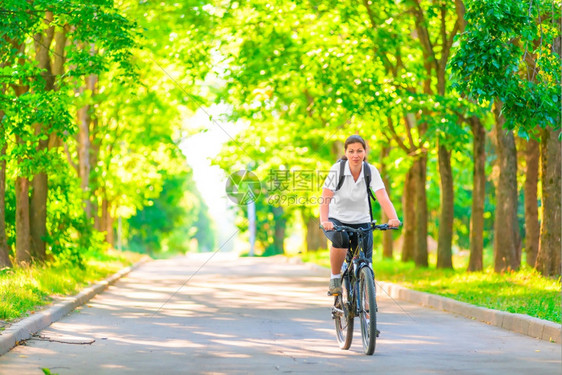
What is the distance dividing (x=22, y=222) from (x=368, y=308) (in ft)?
35.1

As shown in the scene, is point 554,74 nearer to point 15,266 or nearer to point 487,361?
point 487,361

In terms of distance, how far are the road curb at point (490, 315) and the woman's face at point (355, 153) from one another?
116 inches

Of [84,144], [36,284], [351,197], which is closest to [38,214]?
[36,284]

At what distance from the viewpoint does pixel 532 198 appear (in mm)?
20266

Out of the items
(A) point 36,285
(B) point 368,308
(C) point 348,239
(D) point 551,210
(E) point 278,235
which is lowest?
(E) point 278,235

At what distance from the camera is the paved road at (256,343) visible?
→ 7.58 metres

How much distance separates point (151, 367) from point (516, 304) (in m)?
6.36

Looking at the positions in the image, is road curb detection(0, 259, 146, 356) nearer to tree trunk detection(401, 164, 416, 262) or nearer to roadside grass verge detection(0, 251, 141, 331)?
roadside grass verge detection(0, 251, 141, 331)

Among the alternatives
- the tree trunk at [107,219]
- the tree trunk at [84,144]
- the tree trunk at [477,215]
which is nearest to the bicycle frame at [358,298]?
the tree trunk at [477,215]

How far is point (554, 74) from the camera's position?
36.0ft

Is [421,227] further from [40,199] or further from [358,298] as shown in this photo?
[358,298]

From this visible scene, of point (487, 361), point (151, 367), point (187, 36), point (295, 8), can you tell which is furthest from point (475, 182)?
point (151, 367)

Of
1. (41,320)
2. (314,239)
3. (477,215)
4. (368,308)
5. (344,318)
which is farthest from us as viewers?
(314,239)

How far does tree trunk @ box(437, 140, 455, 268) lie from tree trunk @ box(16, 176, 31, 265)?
9502 mm
